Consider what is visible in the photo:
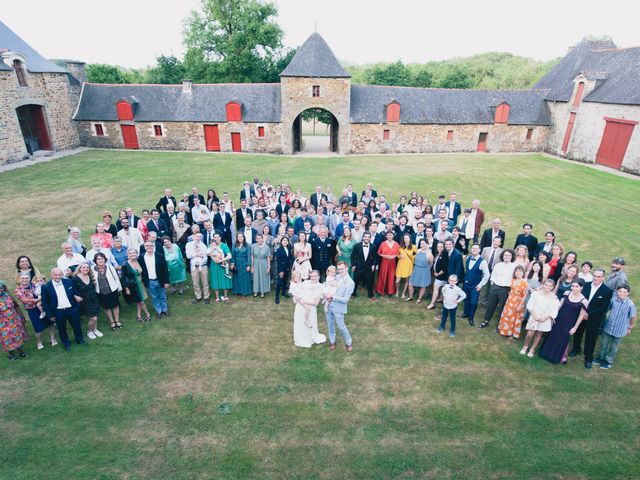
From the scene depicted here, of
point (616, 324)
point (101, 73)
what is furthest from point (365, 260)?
point (101, 73)

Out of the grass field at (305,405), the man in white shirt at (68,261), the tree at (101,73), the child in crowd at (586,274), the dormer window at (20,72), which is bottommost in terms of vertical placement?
the grass field at (305,405)

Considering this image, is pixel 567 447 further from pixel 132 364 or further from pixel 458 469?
pixel 132 364

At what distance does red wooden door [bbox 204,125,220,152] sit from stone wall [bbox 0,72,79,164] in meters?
9.66

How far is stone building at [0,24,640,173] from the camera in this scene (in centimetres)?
2625

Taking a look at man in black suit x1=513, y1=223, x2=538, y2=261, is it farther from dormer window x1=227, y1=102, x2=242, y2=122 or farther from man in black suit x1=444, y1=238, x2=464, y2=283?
dormer window x1=227, y1=102, x2=242, y2=122

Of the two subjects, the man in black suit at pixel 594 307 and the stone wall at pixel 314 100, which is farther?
the stone wall at pixel 314 100

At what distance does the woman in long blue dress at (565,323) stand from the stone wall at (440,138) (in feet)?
75.5

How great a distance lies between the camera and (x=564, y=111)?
88.0 ft

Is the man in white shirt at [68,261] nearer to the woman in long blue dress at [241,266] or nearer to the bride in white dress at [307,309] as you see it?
the woman in long blue dress at [241,266]

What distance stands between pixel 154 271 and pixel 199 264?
0.97 m

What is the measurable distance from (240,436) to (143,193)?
14.3 metres

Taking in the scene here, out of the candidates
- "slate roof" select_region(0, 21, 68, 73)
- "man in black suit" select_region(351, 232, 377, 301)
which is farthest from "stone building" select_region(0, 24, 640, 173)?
"man in black suit" select_region(351, 232, 377, 301)

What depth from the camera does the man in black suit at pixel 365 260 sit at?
8398 millimetres

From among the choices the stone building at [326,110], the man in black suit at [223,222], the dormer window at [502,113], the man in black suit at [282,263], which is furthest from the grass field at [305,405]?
the dormer window at [502,113]
